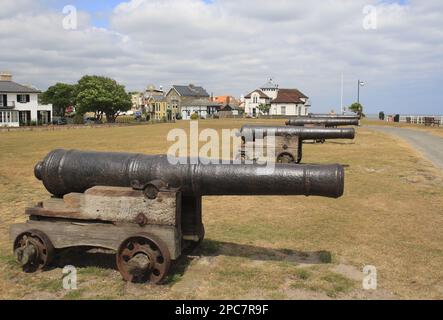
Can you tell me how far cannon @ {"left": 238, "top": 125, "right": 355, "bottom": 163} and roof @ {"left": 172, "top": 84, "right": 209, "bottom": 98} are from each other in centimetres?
9189

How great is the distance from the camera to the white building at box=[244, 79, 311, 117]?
9250cm

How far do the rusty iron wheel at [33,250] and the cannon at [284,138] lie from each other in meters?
9.20

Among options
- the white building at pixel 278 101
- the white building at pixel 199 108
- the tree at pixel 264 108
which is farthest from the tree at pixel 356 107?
the white building at pixel 199 108

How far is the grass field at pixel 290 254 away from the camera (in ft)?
15.8

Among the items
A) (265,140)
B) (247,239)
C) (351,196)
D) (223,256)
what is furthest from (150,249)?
(265,140)

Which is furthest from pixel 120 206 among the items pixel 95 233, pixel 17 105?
pixel 17 105

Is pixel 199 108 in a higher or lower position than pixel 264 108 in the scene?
higher

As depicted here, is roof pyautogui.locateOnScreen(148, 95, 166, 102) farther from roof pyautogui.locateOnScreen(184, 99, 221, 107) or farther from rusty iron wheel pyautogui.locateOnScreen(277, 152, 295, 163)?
rusty iron wheel pyautogui.locateOnScreen(277, 152, 295, 163)

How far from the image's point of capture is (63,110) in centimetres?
9412

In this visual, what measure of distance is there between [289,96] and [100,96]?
43.5 m

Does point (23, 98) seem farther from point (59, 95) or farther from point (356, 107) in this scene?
point (356, 107)

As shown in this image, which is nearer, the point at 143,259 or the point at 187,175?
the point at 143,259

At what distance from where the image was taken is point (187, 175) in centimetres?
498
